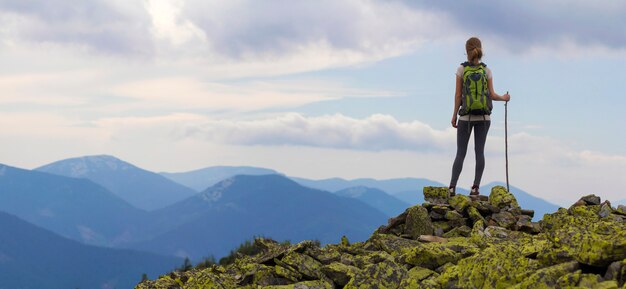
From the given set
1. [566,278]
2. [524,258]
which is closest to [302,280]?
[524,258]

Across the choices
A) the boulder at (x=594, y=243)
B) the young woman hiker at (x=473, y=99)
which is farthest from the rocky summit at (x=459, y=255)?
the young woman hiker at (x=473, y=99)

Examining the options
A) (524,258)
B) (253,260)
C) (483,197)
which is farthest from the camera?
(483,197)

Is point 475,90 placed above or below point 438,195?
above

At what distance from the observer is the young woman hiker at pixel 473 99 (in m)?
18.8

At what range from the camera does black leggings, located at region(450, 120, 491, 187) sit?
19.3 m

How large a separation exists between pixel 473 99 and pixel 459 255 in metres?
6.28

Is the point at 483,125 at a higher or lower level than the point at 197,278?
higher

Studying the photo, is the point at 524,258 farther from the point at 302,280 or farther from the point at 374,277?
the point at 302,280

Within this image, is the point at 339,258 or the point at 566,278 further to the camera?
the point at 339,258

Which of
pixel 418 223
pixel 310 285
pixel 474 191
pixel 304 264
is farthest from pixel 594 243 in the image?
pixel 474 191

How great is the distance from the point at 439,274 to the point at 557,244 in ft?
7.88

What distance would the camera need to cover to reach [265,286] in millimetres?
13727

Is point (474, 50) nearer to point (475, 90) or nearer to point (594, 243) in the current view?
point (475, 90)

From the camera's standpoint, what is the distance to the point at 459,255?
45.5 ft
